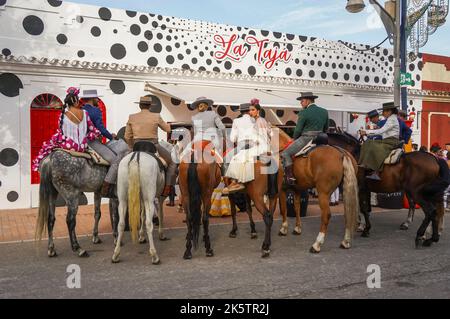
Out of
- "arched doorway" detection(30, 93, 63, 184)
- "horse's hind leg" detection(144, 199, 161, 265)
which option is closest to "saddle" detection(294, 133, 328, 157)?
"horse's hind leg" detection(144, 199, 161, 265)

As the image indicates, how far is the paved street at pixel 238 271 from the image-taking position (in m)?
4.52

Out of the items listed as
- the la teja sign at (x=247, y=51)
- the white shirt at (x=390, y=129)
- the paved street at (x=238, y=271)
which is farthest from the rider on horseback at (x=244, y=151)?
the la teja sign at (x=247, y=51)

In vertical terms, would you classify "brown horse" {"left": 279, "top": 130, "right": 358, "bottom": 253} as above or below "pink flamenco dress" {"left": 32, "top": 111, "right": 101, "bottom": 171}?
below

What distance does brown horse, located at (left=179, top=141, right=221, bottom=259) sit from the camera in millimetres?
5914

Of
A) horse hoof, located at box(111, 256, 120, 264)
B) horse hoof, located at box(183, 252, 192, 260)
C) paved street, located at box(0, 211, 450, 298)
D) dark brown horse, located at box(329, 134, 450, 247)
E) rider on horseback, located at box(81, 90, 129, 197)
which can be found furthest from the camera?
dark brown horse, located at box(329, 134, 450, 247)

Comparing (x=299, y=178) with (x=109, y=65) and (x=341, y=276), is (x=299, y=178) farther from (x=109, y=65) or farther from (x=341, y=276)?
(x=109, y=65)

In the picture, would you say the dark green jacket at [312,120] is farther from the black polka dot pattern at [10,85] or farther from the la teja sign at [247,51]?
the black polka dot pattern at [10,85]

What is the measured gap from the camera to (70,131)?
6.19 metres

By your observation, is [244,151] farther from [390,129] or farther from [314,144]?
[390,129]

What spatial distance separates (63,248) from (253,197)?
3158 mm

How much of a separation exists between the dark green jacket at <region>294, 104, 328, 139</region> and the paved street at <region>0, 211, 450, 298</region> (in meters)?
1.94

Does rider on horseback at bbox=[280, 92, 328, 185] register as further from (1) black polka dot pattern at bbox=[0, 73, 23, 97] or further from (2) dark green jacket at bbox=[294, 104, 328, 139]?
(1) black polka dot pattern at bbox=[0, 73, 23, 97]

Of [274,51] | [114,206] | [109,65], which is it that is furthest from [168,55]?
[114,206]

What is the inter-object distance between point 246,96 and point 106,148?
6.47m
